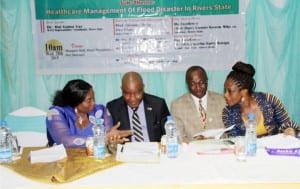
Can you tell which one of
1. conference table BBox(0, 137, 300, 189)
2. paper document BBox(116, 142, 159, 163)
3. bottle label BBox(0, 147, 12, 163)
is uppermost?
bottle label BBox(0, 147, 12, 163)

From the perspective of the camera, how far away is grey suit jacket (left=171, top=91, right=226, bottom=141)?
11.2 ft

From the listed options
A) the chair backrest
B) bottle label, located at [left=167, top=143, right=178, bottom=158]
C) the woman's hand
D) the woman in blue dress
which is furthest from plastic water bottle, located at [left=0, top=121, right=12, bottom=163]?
bottle label, located at [left=167, top=143, right=178, bottom=158]

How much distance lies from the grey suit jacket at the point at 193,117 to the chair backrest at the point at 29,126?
3.93 ft

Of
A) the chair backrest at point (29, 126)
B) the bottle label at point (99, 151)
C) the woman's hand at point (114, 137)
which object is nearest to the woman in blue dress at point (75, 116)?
the woman's hand at point (114, 137)

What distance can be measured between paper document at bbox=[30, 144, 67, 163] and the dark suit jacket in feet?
2.90

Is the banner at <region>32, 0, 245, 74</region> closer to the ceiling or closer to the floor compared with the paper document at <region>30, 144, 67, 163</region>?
closer to the ceiling

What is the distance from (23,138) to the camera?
11.3 ft

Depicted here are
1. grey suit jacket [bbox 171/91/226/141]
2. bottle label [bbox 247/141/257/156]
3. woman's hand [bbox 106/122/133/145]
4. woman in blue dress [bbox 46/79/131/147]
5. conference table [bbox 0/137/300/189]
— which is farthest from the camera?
grey suit jacket [bbox 171/91/226/141]

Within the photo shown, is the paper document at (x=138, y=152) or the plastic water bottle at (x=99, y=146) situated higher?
the plastic water bottle at (x=99, y=146)

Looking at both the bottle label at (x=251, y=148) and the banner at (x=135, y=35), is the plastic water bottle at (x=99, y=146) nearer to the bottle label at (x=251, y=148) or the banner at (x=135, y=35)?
the bottle label at (x=251, y=148)

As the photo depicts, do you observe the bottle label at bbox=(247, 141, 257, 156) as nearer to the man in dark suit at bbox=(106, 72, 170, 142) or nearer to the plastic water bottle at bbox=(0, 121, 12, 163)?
the man in dark suit at bbox=(106, 72, 170, 142)

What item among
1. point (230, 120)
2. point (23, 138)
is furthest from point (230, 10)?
point (23, 138)

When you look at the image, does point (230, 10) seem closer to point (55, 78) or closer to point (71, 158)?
point (55, 78)

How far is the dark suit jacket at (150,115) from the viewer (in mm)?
3459
